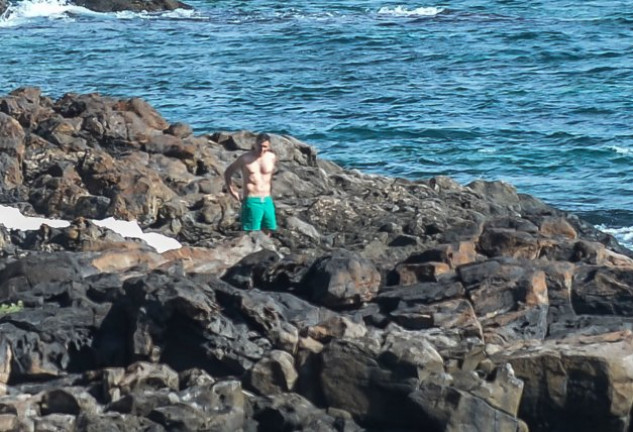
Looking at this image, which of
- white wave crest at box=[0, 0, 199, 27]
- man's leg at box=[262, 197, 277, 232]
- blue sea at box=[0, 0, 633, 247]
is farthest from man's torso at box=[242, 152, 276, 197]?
white wave crest at box=[0, 0, 199, 27]

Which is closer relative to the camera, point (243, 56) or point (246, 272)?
point (246, 272)

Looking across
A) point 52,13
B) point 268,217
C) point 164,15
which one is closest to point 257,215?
point 268,217

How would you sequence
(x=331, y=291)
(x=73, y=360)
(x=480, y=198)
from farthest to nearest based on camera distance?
1. (x=480, y=198)
2. (x=331, y=291)
3. (x=73, y=360)

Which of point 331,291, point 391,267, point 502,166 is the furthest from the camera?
point 502,166

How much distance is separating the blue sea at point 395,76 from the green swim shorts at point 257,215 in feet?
28.5

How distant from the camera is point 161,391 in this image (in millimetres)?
14961

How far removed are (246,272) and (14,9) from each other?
146 feet

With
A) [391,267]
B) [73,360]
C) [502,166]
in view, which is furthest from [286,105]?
[73,360]

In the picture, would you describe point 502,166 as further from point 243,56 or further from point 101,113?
point 243,56

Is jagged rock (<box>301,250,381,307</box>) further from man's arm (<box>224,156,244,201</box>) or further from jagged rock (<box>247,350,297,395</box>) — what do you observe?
man's arm (<box>224,156,244,201</box>)

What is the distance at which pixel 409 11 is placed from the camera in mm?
58406

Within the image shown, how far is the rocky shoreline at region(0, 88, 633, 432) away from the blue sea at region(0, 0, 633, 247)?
8.75 m

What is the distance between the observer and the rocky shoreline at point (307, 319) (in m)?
14.9

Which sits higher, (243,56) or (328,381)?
(328,381)
